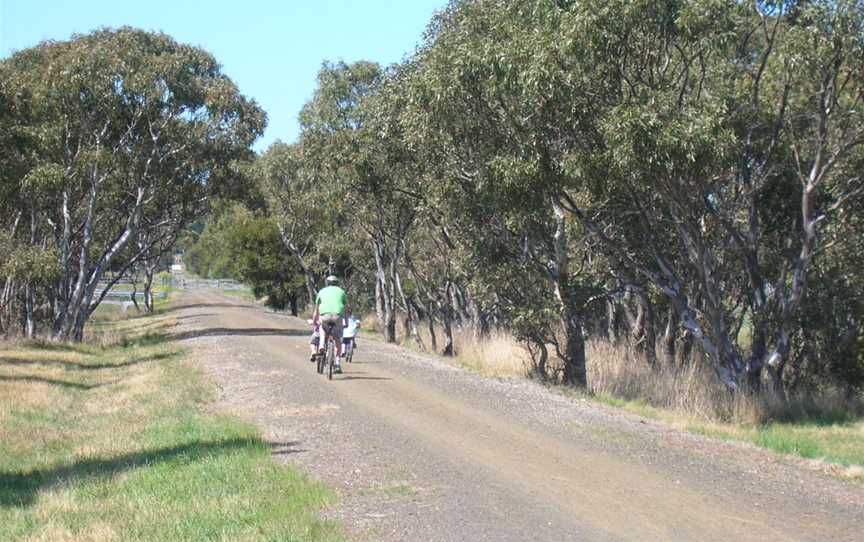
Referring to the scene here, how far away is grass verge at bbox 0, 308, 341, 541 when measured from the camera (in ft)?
26.3

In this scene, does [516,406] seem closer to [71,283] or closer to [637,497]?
[637,497]

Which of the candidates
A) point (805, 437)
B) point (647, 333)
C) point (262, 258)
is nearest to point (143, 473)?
point (805, 437)

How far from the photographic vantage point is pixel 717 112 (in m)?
15.0

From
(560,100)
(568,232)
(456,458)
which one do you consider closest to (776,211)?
(568,232)

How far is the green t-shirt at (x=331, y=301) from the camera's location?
17297 mm

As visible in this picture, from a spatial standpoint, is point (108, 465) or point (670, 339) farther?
point (670, 339)

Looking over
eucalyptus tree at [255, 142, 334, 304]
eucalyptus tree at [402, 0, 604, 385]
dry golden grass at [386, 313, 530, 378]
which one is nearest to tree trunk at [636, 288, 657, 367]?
eucalyptus tree at [402, 0, 604, 385]

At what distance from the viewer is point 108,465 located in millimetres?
11031

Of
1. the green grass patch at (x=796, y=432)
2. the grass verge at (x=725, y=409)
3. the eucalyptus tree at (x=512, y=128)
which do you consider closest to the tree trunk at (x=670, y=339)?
the grass verge at (x=725, y=409)

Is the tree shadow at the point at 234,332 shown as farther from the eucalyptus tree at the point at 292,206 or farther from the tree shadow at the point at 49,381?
the tree shadow at the point at 49,381

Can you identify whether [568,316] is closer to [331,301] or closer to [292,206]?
[331,301]

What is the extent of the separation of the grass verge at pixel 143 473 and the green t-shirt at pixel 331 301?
8.39 feet

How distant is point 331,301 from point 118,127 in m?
18.4

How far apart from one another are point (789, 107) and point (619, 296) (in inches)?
350
